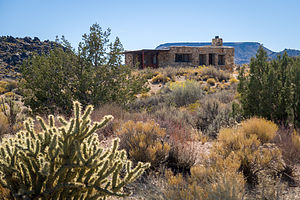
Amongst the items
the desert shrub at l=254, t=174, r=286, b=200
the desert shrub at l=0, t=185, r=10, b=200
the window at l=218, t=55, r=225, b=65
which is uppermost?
the window at l=218, t=55, r=225, b=65

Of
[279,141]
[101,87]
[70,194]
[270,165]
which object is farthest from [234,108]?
[70,194]

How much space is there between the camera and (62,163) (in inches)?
91.4

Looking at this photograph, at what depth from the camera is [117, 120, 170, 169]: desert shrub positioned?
15.4 feet

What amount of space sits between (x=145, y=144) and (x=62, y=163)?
Answer: 2.69 m

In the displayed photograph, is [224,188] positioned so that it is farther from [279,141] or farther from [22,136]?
[279,141]

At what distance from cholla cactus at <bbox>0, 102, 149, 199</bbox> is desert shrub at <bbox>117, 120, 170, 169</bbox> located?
7.25 ft

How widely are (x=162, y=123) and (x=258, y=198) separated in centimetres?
335

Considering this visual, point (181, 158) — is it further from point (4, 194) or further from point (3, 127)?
point (3, 127)

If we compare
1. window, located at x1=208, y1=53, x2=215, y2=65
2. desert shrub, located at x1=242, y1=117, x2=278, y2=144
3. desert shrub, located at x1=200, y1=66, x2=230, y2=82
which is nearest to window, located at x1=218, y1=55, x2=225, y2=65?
window, located at x1=208, y1=53, x2=215, y2=65

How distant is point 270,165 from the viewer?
457cm

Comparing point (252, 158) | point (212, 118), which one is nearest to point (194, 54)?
point (212, 118)

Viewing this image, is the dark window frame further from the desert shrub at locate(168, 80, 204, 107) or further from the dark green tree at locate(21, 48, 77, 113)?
the dark green tree at locate(21, 48, 77, 113)

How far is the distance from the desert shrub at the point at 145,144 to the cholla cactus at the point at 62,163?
2.21 metres

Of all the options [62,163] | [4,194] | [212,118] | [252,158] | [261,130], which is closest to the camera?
[62,163]
